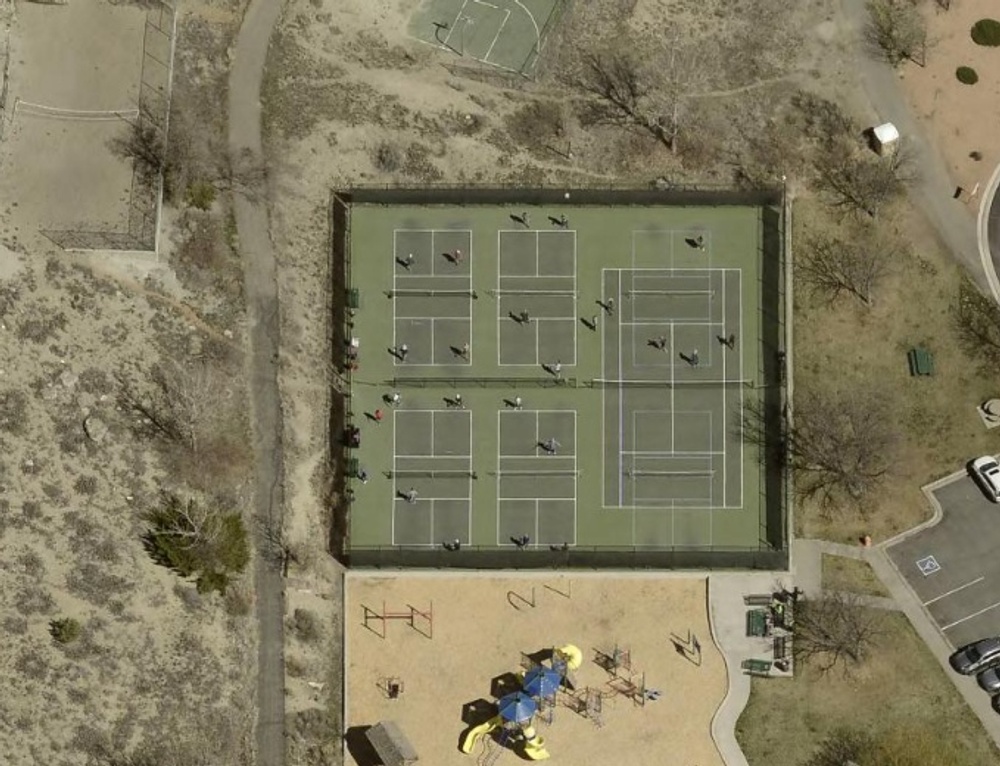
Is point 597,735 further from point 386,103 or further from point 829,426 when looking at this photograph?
point 386,103

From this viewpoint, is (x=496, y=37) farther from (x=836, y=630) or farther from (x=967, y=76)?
(x=836, y=630)

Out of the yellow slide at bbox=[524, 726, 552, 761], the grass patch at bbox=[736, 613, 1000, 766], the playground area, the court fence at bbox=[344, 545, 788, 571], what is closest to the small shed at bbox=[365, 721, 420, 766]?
the playground area

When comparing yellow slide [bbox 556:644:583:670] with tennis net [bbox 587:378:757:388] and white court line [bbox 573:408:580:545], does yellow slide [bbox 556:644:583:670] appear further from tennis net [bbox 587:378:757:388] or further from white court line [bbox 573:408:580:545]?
tennis net [bbox 587:378:757:388]

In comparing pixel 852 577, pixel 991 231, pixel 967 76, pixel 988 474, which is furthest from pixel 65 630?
pixel 967 76

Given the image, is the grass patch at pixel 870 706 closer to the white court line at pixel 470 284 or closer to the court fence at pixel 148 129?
the white court line at pixel 470 284

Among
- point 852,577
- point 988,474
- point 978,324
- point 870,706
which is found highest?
point 978,324

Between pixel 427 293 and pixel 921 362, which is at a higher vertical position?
pixel 427 293
